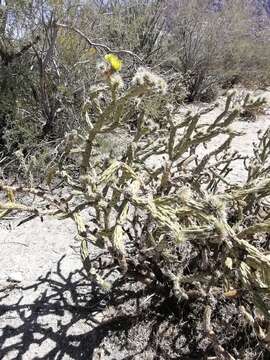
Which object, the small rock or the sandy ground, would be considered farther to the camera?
the small rock

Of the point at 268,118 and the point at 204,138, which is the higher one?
the point at 268,118

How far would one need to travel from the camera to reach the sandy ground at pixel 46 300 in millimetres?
2186

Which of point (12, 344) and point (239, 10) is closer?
point (12, 344)

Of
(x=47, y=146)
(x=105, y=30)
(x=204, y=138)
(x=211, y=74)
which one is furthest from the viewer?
(x=211, y=74)

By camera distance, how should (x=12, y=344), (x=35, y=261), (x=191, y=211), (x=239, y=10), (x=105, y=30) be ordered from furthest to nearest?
1. (x=239, y=10)
2. (x=105, y=30)
3. (x=35, y=261)
4. (x=12, y=344)
5. (x=191, y=211)

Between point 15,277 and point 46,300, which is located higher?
point 15,277

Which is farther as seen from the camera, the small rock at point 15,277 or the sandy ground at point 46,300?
the small rock at point 15,277

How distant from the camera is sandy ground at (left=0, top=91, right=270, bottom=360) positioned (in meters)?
2.19

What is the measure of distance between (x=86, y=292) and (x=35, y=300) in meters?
0.28

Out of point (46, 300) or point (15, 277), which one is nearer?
point (46, 300)

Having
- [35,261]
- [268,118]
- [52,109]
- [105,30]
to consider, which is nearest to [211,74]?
[268,118]

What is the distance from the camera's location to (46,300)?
244cm

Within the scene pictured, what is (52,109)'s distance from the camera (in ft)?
15.8

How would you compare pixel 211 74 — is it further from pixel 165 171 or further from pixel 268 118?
pixel 165 171
